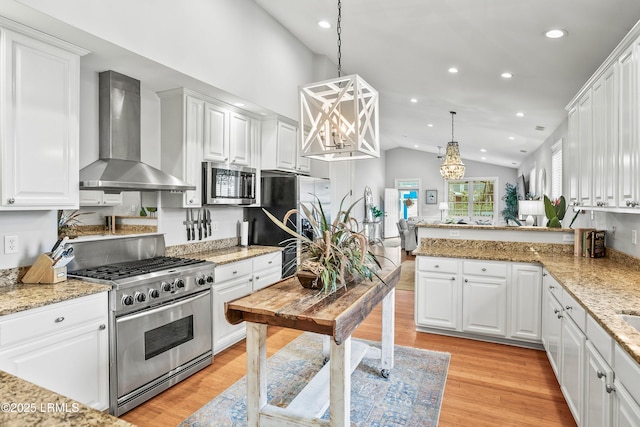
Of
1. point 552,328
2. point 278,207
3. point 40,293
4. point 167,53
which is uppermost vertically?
point 167,53

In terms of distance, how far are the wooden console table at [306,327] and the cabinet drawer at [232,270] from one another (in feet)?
3.89

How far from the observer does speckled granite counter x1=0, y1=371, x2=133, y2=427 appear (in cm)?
84

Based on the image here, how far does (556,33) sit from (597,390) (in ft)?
8.57

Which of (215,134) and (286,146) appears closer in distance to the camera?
(215,134)

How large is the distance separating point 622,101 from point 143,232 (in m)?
3.79

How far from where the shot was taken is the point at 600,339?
5.71 ft

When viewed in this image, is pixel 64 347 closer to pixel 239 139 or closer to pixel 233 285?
pixel 233 285

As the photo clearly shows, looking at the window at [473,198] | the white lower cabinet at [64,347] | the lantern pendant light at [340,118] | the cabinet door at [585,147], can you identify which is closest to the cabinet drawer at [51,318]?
the white lower cabinet at [64,347]

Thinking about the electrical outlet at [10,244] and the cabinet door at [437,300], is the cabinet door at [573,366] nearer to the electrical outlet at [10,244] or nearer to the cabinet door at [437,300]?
the cabinet door at [437,300]

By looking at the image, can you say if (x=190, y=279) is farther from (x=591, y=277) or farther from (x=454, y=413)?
(x=591, y=277)

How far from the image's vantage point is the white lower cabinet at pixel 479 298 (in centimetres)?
355

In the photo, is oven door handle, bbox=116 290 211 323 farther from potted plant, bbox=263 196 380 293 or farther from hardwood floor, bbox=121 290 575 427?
potted plant, bbox=263 196 380 293

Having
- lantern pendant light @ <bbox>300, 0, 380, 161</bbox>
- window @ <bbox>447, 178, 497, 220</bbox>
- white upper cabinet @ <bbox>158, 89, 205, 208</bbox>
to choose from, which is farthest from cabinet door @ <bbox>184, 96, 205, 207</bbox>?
window @ <bbox>447, 178, 497, 220</bbox>

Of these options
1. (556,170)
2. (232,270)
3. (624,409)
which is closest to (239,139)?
(232,270)
